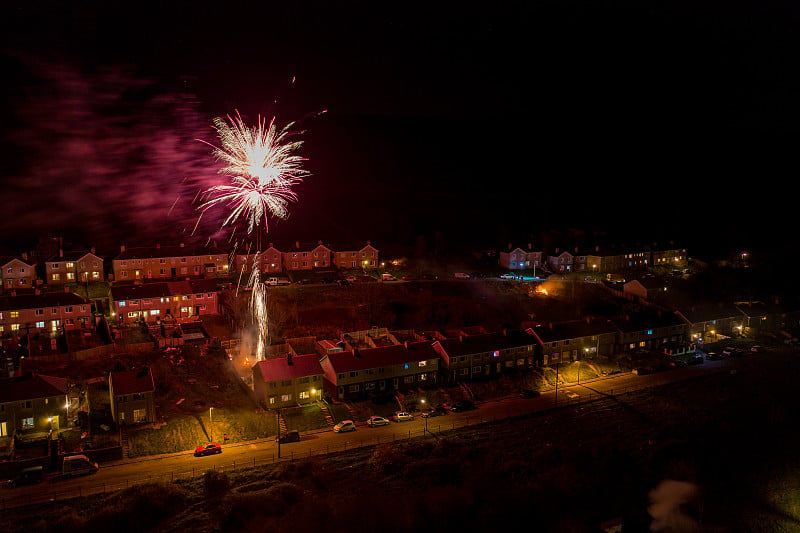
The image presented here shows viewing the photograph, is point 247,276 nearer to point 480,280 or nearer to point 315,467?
point 480,280

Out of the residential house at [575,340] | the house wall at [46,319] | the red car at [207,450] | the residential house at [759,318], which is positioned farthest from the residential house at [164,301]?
the residential house at [759,318]

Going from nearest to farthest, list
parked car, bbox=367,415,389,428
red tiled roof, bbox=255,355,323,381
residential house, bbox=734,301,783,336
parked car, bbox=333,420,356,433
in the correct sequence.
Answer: parked car, bbox=333,420,356,433 < parked car, bbox=367,415,389,428 < red tiled roof, bbox=255,355,323,381 < residential house, bbox=734,301,783,336

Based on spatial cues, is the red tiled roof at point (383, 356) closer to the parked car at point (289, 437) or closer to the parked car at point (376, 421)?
the parked car at point (376, 421)

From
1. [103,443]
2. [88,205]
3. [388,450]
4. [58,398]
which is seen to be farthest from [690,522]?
[88,205]

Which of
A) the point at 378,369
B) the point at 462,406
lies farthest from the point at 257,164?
the point at 462,406

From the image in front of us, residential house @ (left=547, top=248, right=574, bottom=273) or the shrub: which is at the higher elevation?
residential house @ (left=547, top=248, right=574, bottom=273)

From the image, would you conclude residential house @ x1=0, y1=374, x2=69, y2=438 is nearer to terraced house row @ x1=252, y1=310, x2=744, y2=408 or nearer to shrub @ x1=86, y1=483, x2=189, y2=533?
shrub @ x1=86, y1=483, x2=189, y2=533

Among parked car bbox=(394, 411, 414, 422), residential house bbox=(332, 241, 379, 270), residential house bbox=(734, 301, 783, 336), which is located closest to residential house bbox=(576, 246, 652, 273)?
residential house bbox=(734, 301, 783, 336)

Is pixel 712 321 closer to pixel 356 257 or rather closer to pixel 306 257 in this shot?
pixel 356 257
